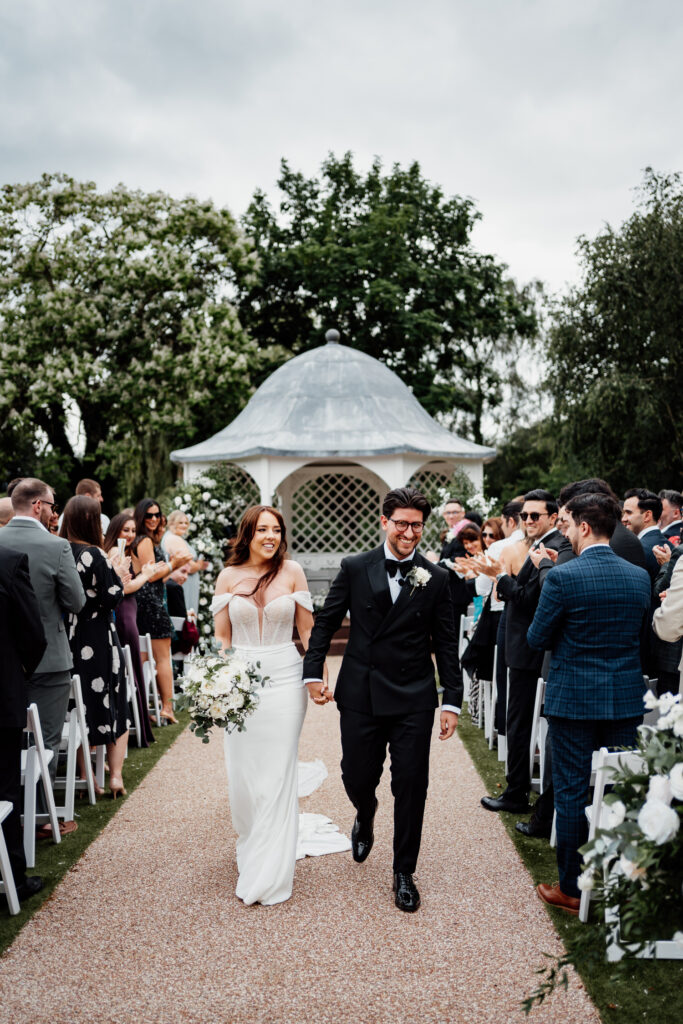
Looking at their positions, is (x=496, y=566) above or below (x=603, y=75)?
below

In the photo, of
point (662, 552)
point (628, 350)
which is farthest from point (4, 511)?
point (628, 350)

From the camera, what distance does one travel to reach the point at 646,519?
23.0 feet

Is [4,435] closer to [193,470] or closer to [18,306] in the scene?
[18,306]

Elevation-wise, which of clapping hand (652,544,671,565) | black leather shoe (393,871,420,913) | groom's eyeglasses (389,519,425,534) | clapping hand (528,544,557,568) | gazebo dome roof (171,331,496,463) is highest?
gazebo dome roof (171,331,496,463)

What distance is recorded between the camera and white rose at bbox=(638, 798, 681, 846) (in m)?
2.02

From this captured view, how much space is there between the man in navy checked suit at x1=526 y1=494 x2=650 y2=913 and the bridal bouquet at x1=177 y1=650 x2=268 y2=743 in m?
1.41

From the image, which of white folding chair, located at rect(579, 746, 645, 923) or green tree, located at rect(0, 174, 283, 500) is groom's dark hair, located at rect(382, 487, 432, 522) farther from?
green tree, located at rect(0, 174, 283, 500)

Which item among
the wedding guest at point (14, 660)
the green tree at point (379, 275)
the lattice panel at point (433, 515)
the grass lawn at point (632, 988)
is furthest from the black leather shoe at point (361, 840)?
the green tree at point (379, 275)

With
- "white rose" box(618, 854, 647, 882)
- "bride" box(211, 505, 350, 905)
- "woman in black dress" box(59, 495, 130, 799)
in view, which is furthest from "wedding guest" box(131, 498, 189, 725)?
"white rose" box(618, 854, 647, 882)

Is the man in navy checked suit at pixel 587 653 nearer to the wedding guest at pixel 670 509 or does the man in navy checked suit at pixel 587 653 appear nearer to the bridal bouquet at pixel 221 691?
the bridal bouquet at pixel 221 691

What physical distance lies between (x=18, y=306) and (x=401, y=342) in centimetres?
1086

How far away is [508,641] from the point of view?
5.50 m

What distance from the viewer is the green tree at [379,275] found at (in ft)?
82.6

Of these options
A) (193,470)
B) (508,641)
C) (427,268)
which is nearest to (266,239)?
(427,268)
